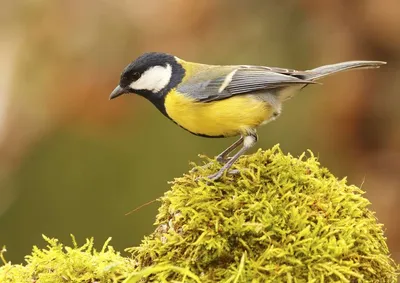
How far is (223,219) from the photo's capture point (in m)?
1.88

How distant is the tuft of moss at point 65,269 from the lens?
1995mm

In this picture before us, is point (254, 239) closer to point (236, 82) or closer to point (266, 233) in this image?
point (266, 233)

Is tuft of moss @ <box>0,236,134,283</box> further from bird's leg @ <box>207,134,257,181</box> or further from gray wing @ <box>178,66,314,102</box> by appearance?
gray wing @ <box>178,66,314,102</box>

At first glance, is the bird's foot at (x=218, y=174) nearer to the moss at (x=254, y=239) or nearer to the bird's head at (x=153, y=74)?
the moss at (x=254, y=239)

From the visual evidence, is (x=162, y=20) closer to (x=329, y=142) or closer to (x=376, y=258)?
(x=329, y=142)

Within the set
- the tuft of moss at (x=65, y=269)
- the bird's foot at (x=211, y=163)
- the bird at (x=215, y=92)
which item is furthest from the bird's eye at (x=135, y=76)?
the tuft of moss at (x=65, y=269)

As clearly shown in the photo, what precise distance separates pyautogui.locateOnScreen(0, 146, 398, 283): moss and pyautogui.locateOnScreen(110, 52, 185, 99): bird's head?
46 cm

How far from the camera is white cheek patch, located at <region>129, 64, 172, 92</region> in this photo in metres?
2.41

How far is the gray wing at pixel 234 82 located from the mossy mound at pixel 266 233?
370 millimetres

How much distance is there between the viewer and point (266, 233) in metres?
1.82

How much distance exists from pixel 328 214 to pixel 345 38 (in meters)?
4.52

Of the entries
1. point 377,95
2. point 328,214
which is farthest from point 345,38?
point 328,214

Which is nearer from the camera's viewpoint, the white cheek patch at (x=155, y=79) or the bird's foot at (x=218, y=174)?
the bird's foot at (x=218, y=174)

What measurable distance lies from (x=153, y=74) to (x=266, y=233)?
2.92ft
